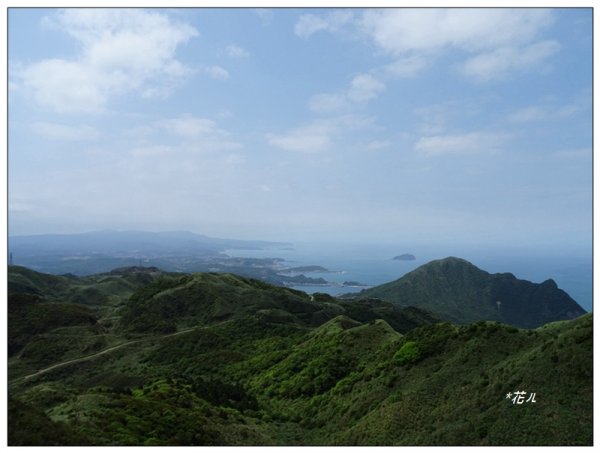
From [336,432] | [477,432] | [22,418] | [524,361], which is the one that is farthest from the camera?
[336,432]

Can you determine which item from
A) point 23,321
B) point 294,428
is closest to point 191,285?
point 23,321

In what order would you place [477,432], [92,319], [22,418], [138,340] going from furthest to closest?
1. [92,319]
2. [138,340]
3. [477,432]
4. [22,418]

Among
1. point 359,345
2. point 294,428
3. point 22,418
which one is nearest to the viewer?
point 22,418

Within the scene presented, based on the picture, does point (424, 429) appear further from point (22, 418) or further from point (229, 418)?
point (22, 418)

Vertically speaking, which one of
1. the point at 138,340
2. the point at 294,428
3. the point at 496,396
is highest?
the point at 496,396

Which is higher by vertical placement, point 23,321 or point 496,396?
point 496,396

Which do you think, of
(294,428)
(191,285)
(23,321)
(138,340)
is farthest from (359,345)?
(23,321)

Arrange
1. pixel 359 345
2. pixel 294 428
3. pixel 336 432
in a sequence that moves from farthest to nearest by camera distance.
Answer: pixel 359 345, pixel 294 428, pixel 336 432

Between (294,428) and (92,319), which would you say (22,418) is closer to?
(294,428)

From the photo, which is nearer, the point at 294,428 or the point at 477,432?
the point at 477,432
